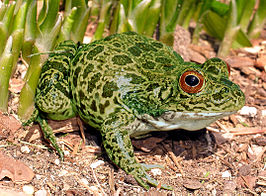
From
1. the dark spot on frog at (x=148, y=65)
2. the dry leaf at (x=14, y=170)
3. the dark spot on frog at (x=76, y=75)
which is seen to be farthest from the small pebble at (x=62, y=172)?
the dark spot on frog at (x=148, y=65)

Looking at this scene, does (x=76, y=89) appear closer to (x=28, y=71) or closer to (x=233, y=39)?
(x=28, y=71)

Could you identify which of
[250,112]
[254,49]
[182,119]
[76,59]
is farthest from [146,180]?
[254,49]

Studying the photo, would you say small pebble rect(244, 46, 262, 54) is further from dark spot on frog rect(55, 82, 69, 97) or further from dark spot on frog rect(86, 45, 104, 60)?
dark spot on frog rect(55, 82, 69, 97)

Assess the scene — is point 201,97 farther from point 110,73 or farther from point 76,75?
point 76,75

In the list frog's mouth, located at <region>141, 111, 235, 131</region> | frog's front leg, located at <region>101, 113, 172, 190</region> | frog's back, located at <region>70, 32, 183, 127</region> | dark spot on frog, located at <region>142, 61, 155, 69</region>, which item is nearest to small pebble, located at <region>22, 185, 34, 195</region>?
frog's front leg, located at <region>101, 113, 172, 190</region>

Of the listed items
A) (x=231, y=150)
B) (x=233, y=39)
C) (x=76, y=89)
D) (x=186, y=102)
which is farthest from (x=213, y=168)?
(x=233, y=39)

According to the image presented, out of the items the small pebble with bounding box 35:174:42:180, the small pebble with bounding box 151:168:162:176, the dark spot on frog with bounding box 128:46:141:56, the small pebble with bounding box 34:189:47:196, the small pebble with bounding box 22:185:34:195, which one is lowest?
the small pebble with bounding box 151:168:162:176

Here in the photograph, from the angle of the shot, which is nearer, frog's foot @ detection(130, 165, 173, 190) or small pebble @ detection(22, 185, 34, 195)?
small pebble @ detection(22, 185, 34, 195)
